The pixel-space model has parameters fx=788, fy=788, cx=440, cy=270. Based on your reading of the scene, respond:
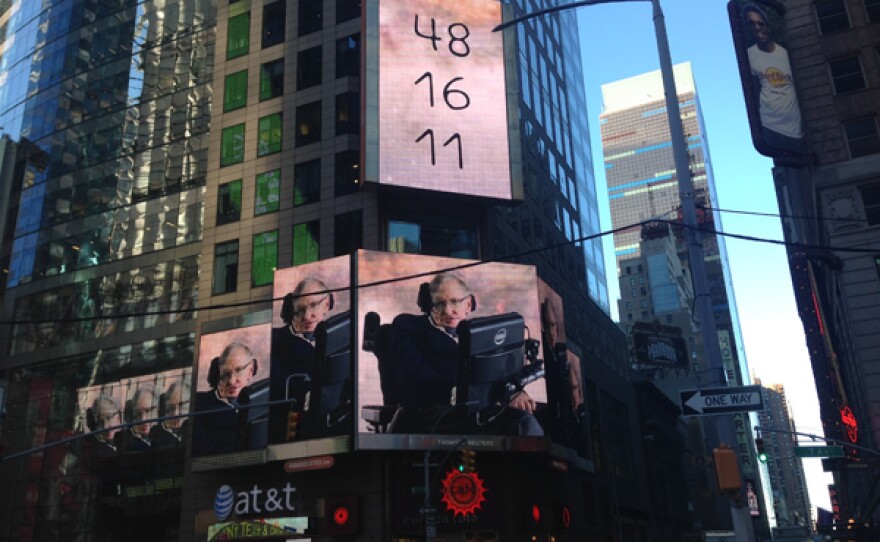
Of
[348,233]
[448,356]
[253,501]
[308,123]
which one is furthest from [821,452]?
[308,123]

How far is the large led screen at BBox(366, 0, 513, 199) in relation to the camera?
→ 48.4 meters

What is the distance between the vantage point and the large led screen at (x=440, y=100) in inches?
1905

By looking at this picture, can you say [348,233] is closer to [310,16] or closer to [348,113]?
[348,113]

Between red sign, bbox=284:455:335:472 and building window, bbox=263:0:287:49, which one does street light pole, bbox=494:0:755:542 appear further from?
building window, bbox=263:0:287:49

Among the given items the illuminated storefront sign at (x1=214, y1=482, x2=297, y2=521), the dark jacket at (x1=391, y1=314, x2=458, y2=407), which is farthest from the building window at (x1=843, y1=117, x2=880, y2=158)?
the illuminated storefront sign at (x1=214, y1=482, x2=297, y2=521)

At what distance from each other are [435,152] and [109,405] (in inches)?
1073

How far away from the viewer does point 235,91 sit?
55062mm

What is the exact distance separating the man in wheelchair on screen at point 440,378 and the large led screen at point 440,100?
24.4 feet

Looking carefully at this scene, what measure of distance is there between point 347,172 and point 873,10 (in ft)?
111

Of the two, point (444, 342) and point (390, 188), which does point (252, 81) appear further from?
point (444, 342)

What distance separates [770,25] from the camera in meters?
49.3

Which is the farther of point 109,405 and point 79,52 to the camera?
point 79,52

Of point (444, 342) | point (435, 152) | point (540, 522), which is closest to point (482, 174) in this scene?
point (435, 152)

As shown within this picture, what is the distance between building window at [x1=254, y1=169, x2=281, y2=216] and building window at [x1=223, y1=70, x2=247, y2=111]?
21.0ft
